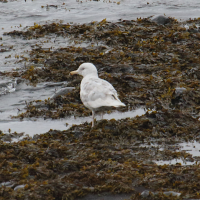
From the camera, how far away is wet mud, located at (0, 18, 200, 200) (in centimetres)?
471

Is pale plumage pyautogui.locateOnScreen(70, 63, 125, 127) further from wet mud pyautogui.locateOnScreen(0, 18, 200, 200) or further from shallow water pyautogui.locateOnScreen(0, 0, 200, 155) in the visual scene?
shallow water pyautogui.locateOnScreen(0, 0, 200, 155)

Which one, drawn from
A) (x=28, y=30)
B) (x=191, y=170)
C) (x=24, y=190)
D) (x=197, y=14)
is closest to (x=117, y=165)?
(x=191, y=170)

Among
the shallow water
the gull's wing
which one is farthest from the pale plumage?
the shallow water

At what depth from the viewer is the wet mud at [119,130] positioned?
4.71 metres

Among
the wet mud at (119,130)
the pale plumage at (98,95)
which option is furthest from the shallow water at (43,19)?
the pale plumage at (98,95)

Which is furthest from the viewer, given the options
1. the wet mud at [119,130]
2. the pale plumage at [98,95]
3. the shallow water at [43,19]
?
the shallow water at [43,19]

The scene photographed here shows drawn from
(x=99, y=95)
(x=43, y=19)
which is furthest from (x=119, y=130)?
(x=43, y=19)

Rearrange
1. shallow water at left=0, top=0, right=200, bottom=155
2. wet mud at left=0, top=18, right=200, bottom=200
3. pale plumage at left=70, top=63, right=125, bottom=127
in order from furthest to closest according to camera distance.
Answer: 1. shallow water at left=0, top=0, right=200, bottom=155
2. pale plumage at left=70, top=63, right=125, bottom=127
3. wet mud at left=0, top=18, right=200, bottom=200

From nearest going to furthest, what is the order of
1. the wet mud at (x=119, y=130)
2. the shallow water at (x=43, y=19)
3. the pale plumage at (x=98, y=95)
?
1. the wet mud at (x=119, y=130)
2. the pale plumage at (x=98, y=95)
3. the shallow water at (x=43, y=19)

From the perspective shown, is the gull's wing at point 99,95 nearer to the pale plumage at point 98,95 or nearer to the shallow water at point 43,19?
the pale plumage at point 98,95

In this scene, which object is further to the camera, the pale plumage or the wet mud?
the pale plumage

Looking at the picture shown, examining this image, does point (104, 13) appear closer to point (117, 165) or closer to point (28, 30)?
point (28, 30)

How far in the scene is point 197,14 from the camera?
15047 mm

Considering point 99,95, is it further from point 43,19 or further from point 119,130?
point 43,19
